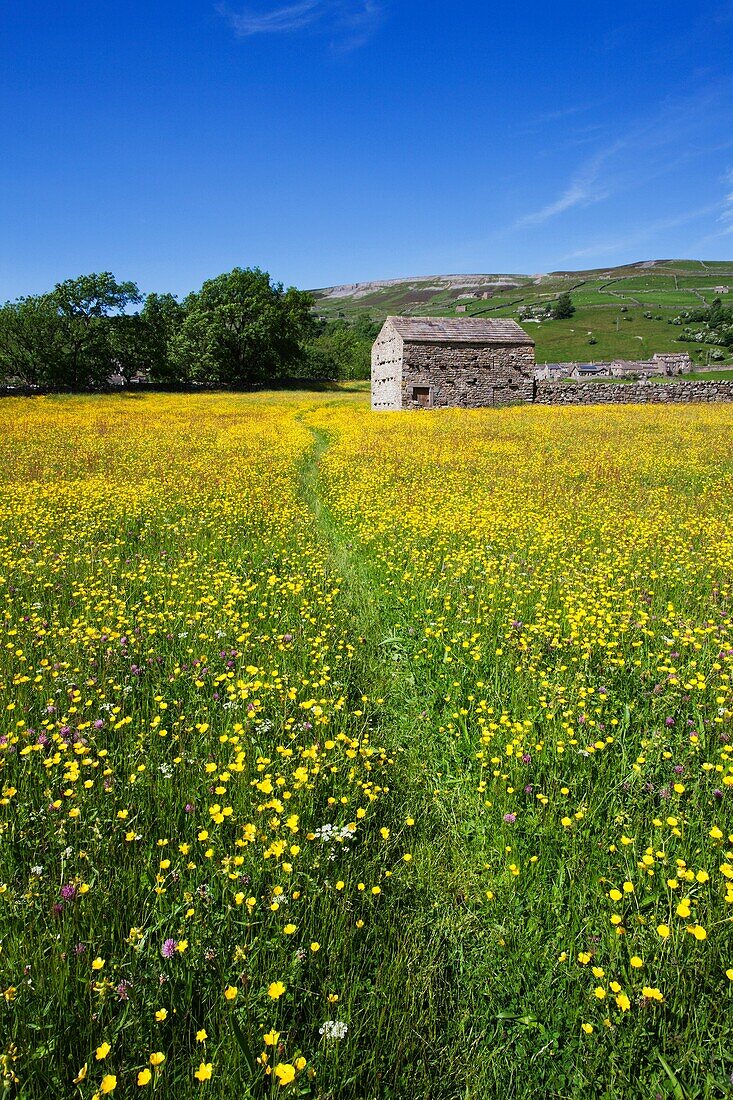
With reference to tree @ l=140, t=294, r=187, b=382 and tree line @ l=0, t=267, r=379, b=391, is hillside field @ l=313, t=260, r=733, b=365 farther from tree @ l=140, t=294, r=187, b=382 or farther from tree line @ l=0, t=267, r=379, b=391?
tree @ l=140, t=294, r=187, b=382

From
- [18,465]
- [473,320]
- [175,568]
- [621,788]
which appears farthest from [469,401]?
[621,788]

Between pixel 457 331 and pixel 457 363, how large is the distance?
2.55m

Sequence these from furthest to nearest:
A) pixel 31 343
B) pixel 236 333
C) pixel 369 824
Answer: pixel 236 333, pixel 31 343, pixel 369 824

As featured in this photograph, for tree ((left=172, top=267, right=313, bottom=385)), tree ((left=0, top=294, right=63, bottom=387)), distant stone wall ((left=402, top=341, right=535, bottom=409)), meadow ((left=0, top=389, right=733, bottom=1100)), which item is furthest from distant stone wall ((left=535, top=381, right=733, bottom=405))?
tree ((left=0, top=294, right=63, bottom=387))

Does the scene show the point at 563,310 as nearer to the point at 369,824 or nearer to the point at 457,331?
the point at 457,331

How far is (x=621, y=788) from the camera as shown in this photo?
11.5 feet

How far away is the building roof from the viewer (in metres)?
37.3

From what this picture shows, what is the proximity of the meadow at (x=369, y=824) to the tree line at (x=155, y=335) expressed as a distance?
5994 cm

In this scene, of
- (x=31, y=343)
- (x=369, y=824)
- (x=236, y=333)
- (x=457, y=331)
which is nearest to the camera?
(x=369, y=824)

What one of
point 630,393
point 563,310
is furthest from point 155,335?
point 563,310

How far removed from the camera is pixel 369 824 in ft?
11.1

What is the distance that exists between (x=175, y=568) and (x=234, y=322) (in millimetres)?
65765

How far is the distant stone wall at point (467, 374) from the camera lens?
37250 mm

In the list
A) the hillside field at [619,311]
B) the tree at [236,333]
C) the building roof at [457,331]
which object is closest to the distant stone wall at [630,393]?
the building roof at [457,331]
